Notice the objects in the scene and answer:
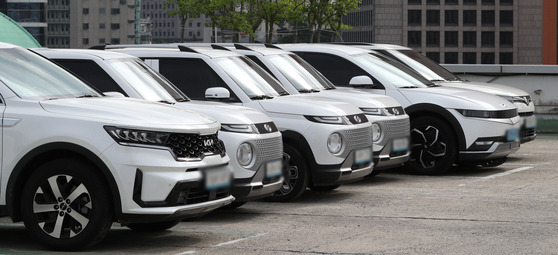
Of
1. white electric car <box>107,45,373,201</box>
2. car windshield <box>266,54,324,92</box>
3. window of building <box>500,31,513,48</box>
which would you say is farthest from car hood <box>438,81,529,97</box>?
window of building <box>500,31,513,48</box>

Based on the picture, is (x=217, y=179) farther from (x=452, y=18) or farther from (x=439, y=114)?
(x=452, y=18)

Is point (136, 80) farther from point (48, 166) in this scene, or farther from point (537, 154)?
point (537, 154)

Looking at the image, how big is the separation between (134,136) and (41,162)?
81cm

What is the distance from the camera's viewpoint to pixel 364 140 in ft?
38.8

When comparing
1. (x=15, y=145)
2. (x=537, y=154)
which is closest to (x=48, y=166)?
(x=15, y=145)

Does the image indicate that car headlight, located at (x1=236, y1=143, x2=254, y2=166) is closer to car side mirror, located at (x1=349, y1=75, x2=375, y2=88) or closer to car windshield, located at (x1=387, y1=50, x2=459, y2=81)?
car side mirror, located at (x1=349, y1=75, x2=375, y2=88)

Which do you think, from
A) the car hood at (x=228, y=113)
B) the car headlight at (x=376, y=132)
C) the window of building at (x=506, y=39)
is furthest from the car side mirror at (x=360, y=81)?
the window of building at (x=506, y=39)

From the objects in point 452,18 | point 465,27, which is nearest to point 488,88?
point 452,18

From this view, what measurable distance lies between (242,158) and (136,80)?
4.77ft

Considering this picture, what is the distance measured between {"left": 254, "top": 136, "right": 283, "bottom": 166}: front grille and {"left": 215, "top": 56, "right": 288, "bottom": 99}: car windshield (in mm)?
1486

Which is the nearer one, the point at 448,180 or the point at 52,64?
the point at 52,64

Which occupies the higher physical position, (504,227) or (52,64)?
(52,64)

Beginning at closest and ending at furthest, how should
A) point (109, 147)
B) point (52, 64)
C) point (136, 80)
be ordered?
point (109, 147) < point (52, 64) < point (136, 80)

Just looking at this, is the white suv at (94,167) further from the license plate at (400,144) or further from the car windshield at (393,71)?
the car windshield at (393,71)
